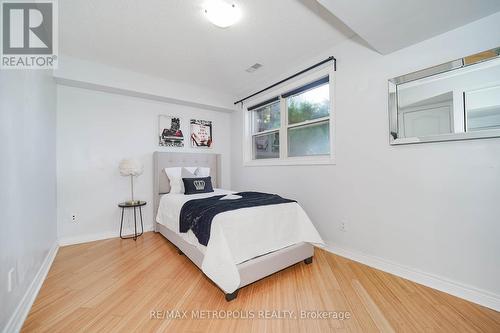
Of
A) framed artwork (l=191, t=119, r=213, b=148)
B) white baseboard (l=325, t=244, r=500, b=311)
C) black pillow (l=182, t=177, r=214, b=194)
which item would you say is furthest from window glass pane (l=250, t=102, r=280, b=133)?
white baseboard (l=325, t=244, r=500, b=311)

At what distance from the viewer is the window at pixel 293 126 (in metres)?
2.93

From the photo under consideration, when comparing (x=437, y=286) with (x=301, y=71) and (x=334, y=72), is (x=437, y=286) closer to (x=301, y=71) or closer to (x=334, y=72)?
(x=334, y=72)

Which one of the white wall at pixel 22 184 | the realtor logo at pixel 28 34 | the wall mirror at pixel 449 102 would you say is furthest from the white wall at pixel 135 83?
the wall mirror at pixel 449 102

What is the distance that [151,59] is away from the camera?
2.96m

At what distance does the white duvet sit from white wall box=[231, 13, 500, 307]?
62cm

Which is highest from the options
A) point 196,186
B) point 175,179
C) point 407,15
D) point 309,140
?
point 407,15

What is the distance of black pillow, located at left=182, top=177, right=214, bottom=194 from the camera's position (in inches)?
126

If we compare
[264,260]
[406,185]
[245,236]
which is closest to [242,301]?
[264,260]

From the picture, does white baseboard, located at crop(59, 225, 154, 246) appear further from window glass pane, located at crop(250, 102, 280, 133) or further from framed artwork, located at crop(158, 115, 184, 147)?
window glass pane, located at crop(250, 102, 280, 133)

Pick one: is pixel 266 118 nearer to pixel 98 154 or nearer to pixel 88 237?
pixel 98 154

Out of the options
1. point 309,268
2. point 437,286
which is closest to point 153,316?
point 309,268

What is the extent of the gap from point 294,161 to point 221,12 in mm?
2106

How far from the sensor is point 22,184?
5.10ft

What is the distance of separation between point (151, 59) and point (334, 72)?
2.53m
